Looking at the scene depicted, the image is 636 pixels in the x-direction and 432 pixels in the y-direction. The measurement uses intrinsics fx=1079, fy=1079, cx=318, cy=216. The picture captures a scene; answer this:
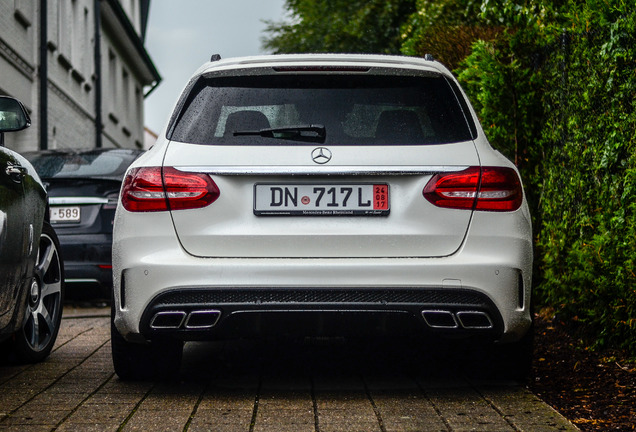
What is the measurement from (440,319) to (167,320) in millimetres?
1204

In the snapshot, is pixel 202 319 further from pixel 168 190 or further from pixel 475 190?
pixel 475 190

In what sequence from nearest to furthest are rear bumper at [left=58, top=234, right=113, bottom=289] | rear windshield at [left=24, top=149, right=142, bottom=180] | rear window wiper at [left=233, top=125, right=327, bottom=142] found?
rear window wiper at [left=233, top=125, right=327, bottom=142] < rear bumper at [left=58, top=234, right=113, bottom=289] < rear windshield at [left=24, top=149, right=142, bottom=180]

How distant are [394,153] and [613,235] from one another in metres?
1.67

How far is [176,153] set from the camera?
4.87 metres

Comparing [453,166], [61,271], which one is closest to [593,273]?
[453,166]

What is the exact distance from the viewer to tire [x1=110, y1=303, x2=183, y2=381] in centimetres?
539

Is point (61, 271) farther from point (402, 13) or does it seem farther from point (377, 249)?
point (402, 13)

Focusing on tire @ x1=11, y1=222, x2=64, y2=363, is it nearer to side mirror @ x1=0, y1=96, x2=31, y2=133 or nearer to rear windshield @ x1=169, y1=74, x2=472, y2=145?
side mirror @ x1=0, y1=96, x2=31, y2=133

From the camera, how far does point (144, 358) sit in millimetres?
5465

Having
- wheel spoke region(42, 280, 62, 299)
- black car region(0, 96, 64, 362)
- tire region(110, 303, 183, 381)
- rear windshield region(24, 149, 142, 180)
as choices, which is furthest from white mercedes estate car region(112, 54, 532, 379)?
rear windshield region(24, 149, 142, 180)

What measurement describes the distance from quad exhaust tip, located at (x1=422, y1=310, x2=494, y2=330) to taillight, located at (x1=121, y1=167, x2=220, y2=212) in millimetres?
1081

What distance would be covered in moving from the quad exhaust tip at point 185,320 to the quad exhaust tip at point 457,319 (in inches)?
36.5

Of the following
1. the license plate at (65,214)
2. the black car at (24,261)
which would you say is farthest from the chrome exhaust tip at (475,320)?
the license plate at (65,214)

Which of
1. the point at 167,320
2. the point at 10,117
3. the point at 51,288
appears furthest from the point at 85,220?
the point at 167,320
